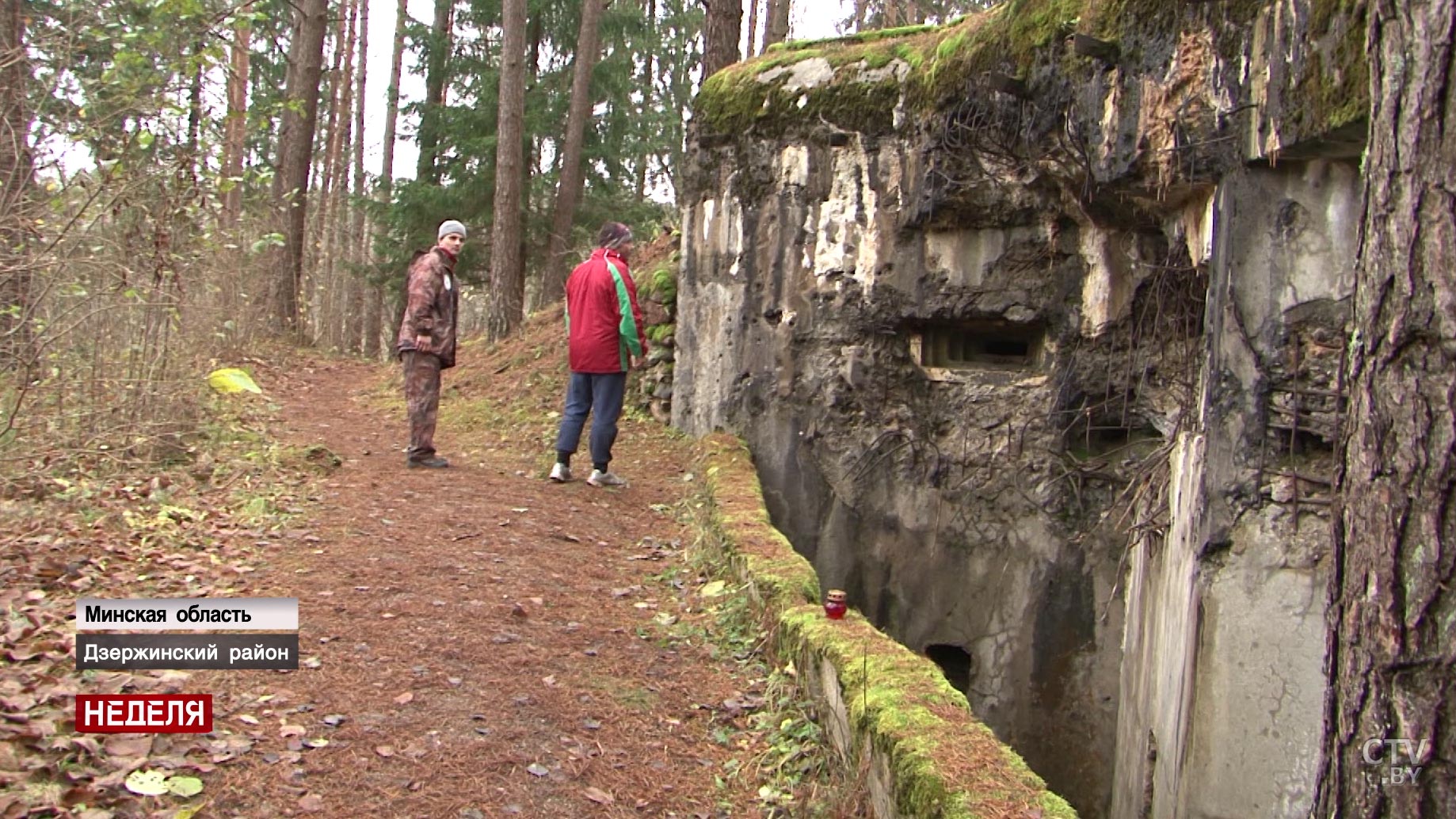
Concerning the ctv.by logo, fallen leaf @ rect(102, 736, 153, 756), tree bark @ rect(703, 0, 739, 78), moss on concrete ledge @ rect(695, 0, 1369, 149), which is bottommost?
fallen leaf @ rect(102, 736, 153, 756)

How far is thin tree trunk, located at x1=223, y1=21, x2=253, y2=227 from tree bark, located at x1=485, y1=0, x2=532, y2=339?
3.06 m

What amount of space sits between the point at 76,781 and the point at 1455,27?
3.87m

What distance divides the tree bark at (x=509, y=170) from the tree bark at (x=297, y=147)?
331 cm

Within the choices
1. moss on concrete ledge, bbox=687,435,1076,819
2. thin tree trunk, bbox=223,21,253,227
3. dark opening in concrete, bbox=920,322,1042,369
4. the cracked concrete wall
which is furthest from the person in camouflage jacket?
the cracked concrete wall

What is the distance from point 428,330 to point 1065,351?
470cm

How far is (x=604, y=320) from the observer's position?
7.75 m

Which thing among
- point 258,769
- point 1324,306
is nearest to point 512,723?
point 258,769

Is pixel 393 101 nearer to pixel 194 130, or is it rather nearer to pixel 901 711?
pixel 194 130

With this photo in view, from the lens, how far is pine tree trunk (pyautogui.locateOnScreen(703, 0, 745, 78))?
11625 mm

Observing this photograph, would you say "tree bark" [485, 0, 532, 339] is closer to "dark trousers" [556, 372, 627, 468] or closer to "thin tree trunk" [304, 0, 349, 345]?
"dark trousers" [556, 372, 627, 468]

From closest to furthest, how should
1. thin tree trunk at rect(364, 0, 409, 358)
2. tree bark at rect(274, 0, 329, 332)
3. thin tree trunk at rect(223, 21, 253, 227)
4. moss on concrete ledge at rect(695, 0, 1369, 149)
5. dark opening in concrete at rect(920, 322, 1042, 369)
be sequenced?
moss on concrete ledge at rect(695, 0, 1369, 149), thin tree trunk at rect(223, 21, 253, 227), dark opening in concrete at rect(920, 322, 1042, 369), tree bark at rect(274, 0, 329, 332), thin tree trunk at rect(364, 0, 409, 358)

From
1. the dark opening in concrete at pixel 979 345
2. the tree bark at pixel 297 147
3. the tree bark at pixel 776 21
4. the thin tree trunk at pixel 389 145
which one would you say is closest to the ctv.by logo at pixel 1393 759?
the dark opening in concrete at pixel 979 345

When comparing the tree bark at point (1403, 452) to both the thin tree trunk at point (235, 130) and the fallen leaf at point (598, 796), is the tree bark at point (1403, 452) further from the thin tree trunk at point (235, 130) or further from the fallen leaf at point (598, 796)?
the thin tree trunk at point (235, 130)

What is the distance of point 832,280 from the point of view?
8602 mm
